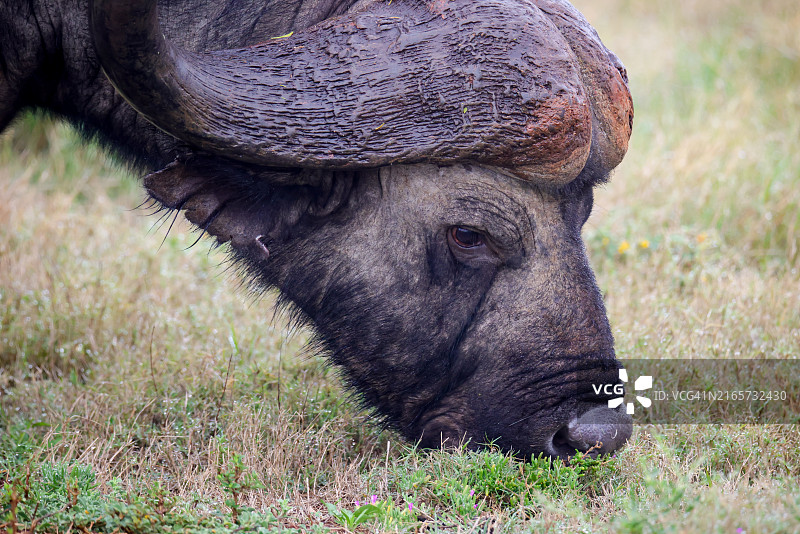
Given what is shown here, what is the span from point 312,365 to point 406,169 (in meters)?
1.81

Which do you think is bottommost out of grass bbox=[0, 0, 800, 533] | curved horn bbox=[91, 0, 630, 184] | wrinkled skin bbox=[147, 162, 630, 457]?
grass bbox=[0, 0, 800, 533]

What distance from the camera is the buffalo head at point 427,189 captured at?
122 inches

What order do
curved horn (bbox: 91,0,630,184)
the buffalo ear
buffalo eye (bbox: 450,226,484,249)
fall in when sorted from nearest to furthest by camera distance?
curved horn (bbox: 91,0,630,184) < the buffalo ear < buffalo eye (bbox: 450,226,484,249)

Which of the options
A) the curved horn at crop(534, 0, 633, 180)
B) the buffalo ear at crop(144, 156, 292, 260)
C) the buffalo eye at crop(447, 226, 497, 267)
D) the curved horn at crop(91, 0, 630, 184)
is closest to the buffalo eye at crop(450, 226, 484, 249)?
the buffalo eye at crop(447, 226, 497, 267)

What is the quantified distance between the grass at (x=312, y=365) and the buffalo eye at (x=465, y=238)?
0.89 m

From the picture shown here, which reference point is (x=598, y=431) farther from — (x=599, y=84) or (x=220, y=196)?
(x=220, y=196)

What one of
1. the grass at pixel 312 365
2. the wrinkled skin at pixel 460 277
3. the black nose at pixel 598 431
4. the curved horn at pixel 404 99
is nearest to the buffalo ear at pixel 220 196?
the wrinkled skin at pixel 460 277

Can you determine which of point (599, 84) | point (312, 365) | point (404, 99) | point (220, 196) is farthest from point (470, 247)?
point (312, 365)

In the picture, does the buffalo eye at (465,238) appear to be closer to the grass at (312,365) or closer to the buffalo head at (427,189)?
the buffalo head at (427,189)

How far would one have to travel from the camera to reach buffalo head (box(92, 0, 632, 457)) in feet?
10.2

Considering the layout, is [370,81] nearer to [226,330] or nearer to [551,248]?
[551,248]

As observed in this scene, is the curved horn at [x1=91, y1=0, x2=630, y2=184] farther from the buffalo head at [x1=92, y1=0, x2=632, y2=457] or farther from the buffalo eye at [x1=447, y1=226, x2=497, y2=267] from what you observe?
the buffalo eye at [x1=447, y1=226, x2=497, y2=267]

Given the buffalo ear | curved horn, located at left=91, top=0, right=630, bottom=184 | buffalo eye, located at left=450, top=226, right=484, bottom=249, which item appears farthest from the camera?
buffalo eye, located at left=450, top=226, right=484, bottom=249

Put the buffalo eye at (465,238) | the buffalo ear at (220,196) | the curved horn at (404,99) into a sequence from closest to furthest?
the curved horn at (404,99)
the buffalo ear at (220,196)
the buffalo eye at (465,238)
